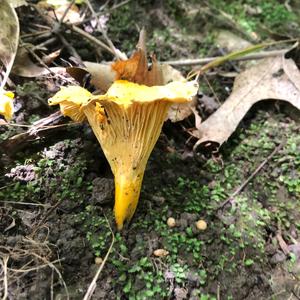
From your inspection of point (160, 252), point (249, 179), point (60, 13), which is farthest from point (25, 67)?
point (249, 179)

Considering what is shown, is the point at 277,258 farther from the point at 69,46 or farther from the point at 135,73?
the point at 69,46

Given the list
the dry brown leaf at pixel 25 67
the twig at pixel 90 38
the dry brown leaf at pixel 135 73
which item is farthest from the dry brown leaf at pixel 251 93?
the dry brown leaf at pixel 25 67

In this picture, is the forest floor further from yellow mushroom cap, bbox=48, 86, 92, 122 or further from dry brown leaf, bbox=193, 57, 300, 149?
yellow mushroom cap, bbox=48, 86, 92, 122

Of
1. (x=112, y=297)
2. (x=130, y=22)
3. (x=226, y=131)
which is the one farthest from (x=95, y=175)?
(x=130, y=22)

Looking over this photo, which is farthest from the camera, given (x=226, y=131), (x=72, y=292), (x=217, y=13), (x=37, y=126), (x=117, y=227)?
(x=217, y=13)

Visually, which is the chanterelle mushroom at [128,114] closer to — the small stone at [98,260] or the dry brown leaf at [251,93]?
the small stone at [98,260]

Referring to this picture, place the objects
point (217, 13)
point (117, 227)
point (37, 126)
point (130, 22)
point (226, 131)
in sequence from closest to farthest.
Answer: point (117, 227) → point (37, 126) → point (226, 131) → point (130, 22) → point (217, 13)

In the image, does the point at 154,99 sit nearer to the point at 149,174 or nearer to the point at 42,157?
the point at 149,174

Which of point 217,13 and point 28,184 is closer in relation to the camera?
point 28,184
